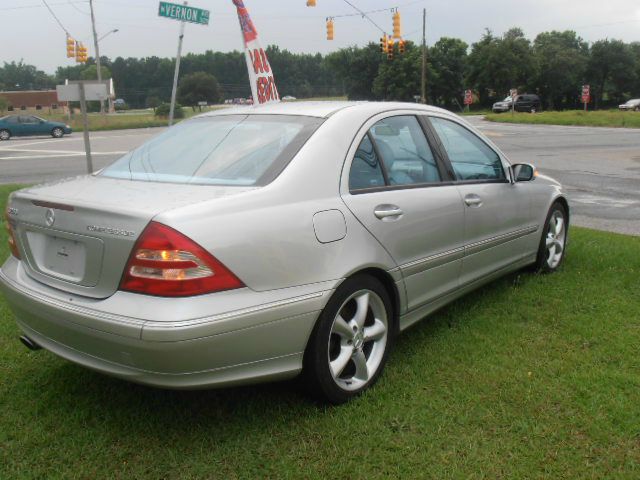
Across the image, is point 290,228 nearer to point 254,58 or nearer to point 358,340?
point 358,340

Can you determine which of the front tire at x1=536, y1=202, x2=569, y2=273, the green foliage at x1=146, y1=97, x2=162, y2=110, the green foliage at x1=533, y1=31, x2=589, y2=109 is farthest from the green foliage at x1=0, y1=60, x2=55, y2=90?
the front tire at x1=536, y1=202, x2=569, y2=273

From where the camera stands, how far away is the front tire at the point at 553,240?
16.6 feet

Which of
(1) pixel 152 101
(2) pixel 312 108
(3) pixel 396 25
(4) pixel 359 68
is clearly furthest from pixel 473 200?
(1) pixel 152 101

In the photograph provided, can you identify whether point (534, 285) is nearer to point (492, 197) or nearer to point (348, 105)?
point (492, 197)

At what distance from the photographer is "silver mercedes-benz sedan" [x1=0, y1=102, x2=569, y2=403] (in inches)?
97.3

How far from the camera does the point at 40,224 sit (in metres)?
2.86

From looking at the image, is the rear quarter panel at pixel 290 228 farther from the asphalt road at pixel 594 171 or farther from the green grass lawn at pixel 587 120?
the green grass lawn at pixel 587 120

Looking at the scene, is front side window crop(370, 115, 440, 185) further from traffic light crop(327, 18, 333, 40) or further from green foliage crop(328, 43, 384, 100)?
green foliage crop(328, 43, 384, 100)

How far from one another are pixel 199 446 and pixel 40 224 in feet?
4.11

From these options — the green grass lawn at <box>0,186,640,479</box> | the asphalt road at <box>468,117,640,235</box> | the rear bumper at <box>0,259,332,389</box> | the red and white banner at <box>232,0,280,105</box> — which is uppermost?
the red and white banner at <box>232,0,280,105</box>

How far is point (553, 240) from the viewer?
5.21 m

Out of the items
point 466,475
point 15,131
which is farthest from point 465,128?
point 15,131

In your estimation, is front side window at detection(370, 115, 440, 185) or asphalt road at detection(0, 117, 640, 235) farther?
asphalt road at detection(0, 117, 640, 235)

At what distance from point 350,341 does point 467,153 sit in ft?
6.03
